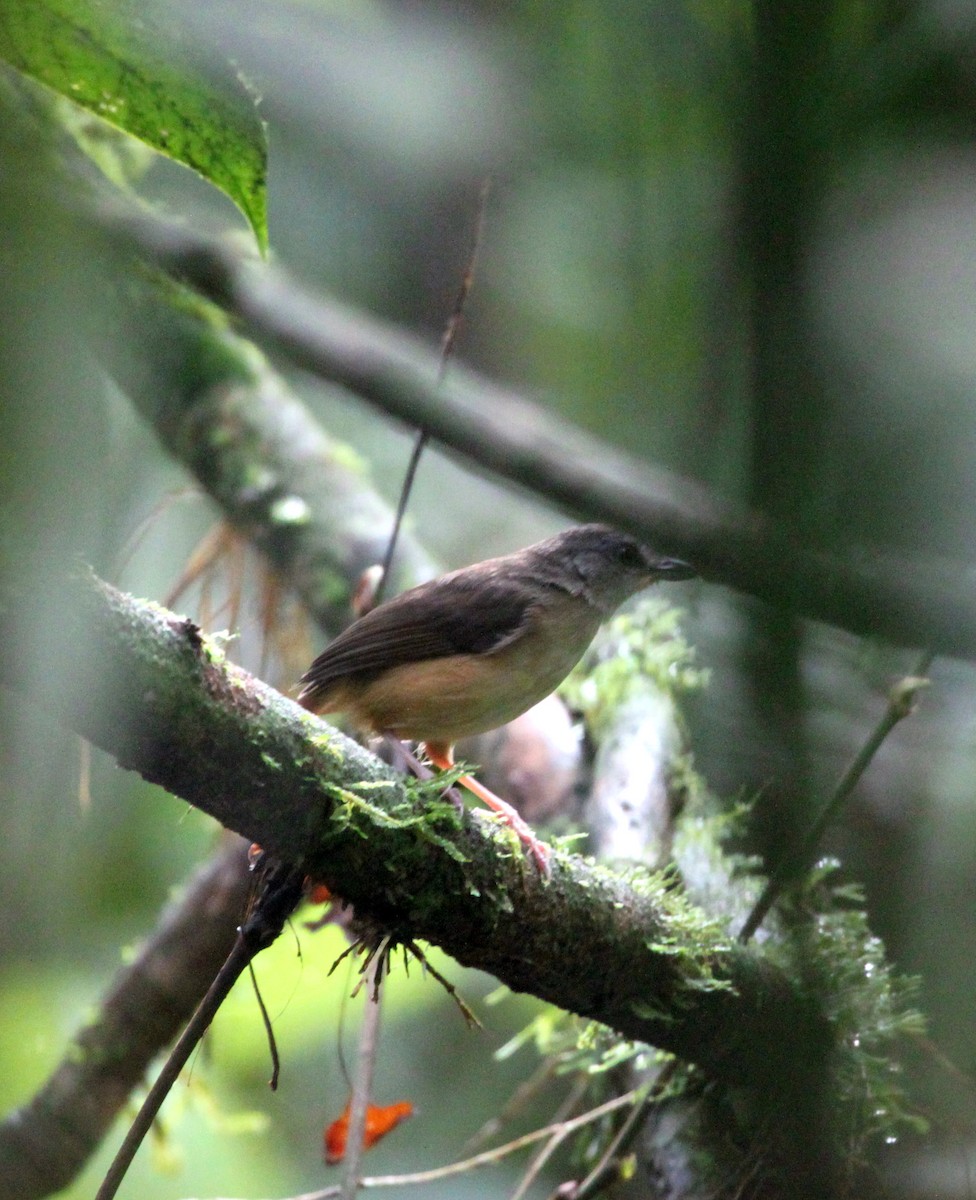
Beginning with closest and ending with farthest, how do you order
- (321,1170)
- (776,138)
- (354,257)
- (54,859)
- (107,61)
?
(776,138) < (107,61) < (54,859) < (321,1170) < (354,257)

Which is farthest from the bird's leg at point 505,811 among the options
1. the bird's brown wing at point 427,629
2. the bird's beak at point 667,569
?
the bird's beak at point 667,569

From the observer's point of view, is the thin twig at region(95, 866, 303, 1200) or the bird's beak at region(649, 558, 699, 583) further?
the bird's beak at region(649, 558, 699, 583)

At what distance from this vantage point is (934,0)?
3.81ft

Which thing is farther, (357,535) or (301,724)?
(357,535)

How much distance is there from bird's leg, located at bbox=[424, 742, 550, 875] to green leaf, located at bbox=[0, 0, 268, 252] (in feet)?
5.32

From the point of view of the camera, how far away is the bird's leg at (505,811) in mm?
2588

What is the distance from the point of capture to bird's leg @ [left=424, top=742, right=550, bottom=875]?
8.49ft

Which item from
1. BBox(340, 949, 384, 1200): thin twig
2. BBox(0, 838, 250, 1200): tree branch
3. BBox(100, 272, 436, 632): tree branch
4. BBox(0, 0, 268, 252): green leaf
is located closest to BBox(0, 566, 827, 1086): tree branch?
BBox(340, 949, 384, 1200): thin twig

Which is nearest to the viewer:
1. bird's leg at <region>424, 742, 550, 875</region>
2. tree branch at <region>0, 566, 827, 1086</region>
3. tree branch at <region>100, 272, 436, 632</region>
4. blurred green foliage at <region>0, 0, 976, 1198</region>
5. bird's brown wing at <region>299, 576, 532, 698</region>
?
blurred green foliage at <region>0, 0, 976, 1198</region>

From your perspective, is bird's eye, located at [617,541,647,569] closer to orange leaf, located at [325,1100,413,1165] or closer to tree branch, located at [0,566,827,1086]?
tree branch, located at [0,566,827,1086]

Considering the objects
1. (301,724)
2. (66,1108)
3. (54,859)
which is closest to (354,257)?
(54,859)

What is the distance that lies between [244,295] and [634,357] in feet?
8.13

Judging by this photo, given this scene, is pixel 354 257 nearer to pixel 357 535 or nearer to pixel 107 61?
pixel 357 535

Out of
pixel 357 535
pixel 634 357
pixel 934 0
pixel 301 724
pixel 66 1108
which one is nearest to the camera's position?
pixel 934 0
